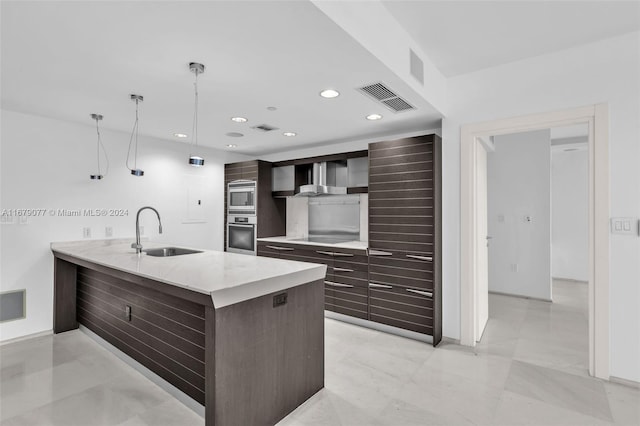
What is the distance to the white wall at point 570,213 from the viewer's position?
19.3 feet

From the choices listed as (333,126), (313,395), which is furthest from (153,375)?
(333,126)

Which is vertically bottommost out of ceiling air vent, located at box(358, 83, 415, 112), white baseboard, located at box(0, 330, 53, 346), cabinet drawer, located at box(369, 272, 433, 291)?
white baseboard, located at box(0, 330, 53, 346)

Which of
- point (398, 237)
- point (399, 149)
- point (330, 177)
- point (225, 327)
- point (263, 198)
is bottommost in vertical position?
point (225, 327)

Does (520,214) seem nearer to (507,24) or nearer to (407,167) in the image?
(407,167)

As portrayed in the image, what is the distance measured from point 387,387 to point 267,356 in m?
1.03

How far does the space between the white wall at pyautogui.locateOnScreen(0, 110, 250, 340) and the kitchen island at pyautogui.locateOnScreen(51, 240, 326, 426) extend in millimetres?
1026

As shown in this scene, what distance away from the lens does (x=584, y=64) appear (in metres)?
2.59

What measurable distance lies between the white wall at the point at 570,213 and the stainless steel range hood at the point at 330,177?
4.25 meters

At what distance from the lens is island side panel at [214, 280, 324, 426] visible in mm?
1717

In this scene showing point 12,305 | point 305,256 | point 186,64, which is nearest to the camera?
point 186,64

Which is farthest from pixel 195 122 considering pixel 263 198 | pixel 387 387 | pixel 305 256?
pixel 387 387

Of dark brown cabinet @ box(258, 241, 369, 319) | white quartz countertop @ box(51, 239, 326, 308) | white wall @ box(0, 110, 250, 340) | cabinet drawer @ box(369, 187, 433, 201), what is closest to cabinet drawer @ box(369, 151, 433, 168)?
cabinet drawer @ box(369, 187, 433, 201)

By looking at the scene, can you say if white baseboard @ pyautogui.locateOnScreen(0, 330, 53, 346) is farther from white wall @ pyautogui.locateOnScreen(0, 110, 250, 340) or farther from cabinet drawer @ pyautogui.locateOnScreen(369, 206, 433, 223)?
cabinet drawer @ pyautogui.locateOnScreen(369, 206, 433, 223)

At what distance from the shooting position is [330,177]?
14.9ft
